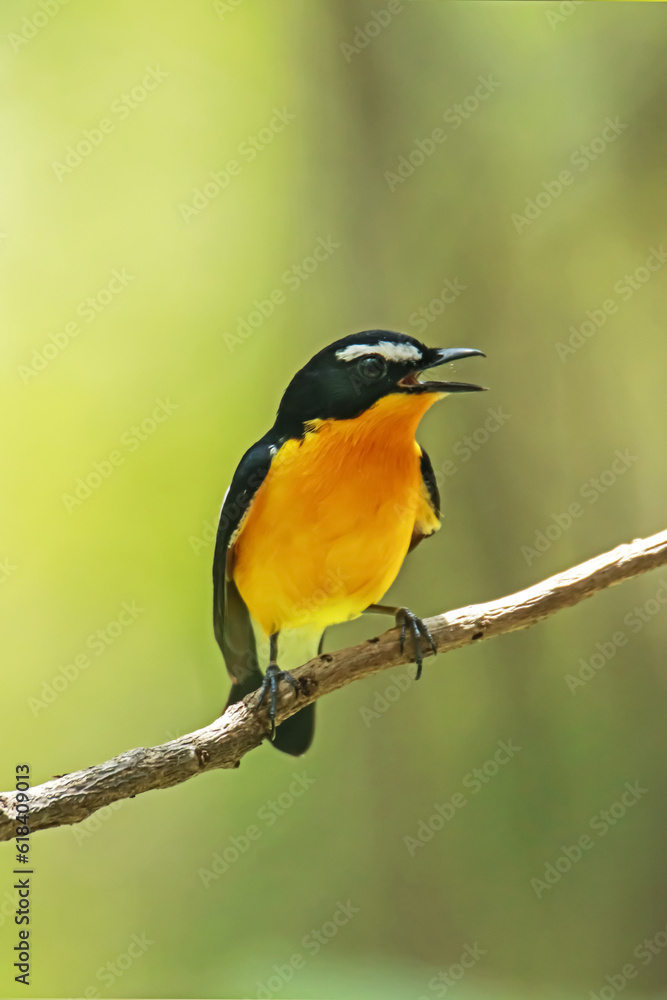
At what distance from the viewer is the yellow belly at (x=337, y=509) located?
2.08 metres

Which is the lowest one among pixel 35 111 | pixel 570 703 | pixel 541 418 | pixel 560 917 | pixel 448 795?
pixel 560 917

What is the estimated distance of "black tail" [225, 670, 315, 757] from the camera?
2.41 meters

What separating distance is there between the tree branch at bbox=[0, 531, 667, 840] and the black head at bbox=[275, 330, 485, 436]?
53cm

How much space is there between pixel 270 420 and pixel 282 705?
0.97 metres

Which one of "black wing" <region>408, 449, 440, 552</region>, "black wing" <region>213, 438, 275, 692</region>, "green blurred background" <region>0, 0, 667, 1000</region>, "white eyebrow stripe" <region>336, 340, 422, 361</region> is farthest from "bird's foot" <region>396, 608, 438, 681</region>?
"green blurred background" <region>0, 0, 667, 1000</region>

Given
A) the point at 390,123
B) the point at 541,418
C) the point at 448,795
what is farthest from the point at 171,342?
the point at 448,795

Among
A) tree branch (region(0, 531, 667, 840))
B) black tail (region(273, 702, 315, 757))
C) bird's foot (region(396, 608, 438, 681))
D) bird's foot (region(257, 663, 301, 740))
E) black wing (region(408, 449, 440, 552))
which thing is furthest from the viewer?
black tail (region(273, 702, 315, 757))

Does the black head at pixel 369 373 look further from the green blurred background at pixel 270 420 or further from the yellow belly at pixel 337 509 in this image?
the green blurred background at pixel 270 420

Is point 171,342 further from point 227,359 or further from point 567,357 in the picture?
point 567,357

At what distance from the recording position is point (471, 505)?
3.01m

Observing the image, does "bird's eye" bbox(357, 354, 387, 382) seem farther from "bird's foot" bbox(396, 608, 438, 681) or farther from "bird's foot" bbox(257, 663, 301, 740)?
"bird's foot" bbox(257, 663, 301, 740)

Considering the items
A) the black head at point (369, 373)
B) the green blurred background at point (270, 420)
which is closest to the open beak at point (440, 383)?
the black head at point (369, 373)

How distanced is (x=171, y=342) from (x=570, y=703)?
1.86 meters

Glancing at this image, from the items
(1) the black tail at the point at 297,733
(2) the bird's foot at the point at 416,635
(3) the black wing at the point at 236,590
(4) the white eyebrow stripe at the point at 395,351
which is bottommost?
(1) the black tail at the point at 297,733
